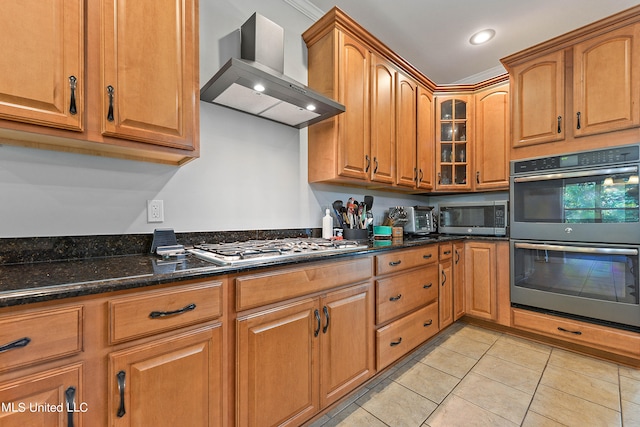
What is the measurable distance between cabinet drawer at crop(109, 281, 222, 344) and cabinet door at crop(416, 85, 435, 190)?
231 cm

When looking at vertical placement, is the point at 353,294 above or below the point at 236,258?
below

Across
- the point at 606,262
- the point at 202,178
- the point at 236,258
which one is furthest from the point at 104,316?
the point at 606,262

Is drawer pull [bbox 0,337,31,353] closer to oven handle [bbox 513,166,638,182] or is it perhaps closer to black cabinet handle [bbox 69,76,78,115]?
black cabinet handle [bbox 69,76,78,115]

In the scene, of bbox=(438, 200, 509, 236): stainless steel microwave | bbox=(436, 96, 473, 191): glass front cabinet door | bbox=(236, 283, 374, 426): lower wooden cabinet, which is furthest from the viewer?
bbox=(436, 96, 473, 191): glass front cabinet door

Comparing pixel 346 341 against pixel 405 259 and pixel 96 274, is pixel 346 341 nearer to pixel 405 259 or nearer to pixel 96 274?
pixel 405 259

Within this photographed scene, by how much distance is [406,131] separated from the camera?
2.56 m

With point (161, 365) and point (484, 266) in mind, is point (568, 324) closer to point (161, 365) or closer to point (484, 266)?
point (484, 266)

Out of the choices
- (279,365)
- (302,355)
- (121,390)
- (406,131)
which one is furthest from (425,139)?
(121,390)

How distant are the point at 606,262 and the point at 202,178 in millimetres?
2894

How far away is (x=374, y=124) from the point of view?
7.27 ft

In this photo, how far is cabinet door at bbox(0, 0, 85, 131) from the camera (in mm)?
896

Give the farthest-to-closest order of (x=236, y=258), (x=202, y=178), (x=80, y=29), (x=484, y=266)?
1. (x=484, y=266)
2. (x=202, y=178)
3. (x=236, y=258)
4. (x=80, y=29)

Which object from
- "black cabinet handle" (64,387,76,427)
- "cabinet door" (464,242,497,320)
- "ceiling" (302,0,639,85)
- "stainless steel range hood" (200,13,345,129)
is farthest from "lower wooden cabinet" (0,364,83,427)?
"cabinet door" (464,242,497,320)

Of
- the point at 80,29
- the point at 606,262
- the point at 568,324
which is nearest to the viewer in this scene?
the point at 80,29
